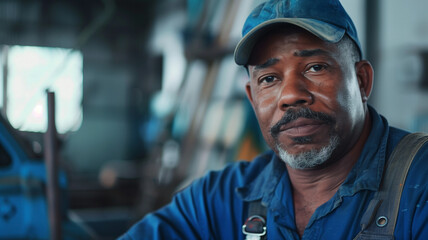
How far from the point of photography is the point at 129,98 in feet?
32.9

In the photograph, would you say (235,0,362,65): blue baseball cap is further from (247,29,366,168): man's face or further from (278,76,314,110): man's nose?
(278,76,314,110): man's nose

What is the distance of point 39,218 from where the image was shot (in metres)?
1.94

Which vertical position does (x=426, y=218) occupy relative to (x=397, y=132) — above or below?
below

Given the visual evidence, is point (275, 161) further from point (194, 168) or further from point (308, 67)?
point (194, 168)

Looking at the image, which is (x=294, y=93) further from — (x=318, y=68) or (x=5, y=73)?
(x=5, y=73)

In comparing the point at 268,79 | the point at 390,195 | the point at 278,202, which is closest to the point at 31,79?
the point at 268,79

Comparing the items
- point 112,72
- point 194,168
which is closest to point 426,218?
point 194,168

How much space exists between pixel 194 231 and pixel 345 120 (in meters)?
0.67

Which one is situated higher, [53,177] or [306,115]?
[306,115]

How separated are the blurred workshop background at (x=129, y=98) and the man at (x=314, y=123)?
828 millimetres

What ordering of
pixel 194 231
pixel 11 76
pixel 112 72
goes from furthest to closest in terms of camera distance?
1. pixel 112 72
2. pixel 11 76
3. pixel 194 231

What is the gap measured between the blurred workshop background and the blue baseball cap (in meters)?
0.81

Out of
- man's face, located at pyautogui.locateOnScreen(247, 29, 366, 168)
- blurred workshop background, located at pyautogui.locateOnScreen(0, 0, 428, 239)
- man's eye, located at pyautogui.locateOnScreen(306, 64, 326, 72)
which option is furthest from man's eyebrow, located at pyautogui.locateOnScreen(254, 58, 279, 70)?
blurred workshop background, located at pyautogui.locateOnScreen(0, 0, 428, 239)

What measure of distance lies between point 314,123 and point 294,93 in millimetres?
109
